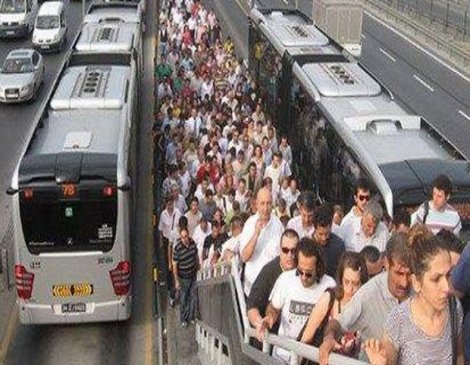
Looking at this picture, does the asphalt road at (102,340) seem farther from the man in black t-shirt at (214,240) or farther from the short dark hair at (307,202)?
the short dark hair at (307,202)

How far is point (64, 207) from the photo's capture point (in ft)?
42.9

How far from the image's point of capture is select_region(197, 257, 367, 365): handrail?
16.4 feet

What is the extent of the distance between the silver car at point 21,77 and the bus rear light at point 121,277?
55.9 ft

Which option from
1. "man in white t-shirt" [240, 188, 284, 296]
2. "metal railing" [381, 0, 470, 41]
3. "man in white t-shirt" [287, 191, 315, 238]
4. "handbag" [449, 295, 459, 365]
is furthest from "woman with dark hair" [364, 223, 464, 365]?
"metal railing" [381, 0, 470, 41]

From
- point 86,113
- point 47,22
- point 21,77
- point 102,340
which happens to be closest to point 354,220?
point 102,340

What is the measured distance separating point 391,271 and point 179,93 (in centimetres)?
1971

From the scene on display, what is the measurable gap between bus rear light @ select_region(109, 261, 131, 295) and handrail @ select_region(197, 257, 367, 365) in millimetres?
3001

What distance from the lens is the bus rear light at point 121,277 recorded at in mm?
13531

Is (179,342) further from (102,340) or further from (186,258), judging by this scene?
(186,258)

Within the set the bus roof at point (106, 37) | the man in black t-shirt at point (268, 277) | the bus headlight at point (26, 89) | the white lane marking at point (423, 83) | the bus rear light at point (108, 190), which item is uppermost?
the man in black t-shirt at point (268, 277)

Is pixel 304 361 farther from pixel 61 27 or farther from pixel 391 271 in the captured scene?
pixel 61 27

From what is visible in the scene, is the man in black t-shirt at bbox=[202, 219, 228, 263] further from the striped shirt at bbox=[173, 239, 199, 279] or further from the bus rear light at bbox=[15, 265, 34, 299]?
the bus rear light at bbox=[15, 265, 34, 299]

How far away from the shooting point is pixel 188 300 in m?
14.2

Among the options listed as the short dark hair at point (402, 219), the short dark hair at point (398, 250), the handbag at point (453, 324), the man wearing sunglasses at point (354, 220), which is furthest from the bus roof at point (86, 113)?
the handbag at point (453, 324)
